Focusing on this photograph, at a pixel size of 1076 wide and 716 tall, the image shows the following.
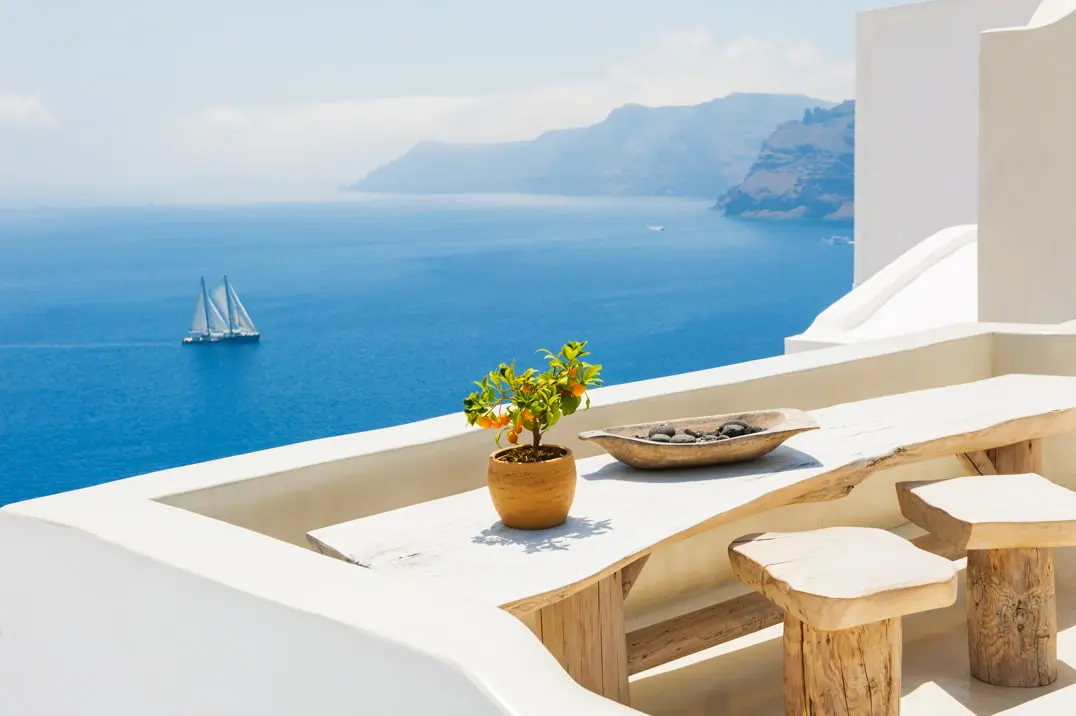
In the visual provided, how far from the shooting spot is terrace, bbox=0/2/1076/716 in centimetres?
127

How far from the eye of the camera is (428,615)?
4.14 ft

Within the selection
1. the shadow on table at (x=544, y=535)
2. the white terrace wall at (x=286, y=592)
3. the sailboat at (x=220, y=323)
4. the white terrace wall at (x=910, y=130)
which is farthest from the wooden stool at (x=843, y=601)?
the sailboat at (x=220, y=323)

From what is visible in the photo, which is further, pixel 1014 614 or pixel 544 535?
pixel 1014 614

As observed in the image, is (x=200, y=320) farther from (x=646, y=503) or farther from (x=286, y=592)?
(x=286, y=592)

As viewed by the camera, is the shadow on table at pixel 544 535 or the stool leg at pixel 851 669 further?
the stool leg at pixel 851 669

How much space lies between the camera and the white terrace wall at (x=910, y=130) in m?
13.5

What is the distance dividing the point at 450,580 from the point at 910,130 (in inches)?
516

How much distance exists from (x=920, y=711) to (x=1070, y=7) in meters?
3.29

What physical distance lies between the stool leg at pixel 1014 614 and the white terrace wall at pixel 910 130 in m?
11.4

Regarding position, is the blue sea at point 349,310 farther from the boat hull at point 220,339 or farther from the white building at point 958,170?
the white building at point 958,170

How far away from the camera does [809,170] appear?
66312 millimetres

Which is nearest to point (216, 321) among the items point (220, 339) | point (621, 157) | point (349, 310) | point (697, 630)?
point (220, 339)

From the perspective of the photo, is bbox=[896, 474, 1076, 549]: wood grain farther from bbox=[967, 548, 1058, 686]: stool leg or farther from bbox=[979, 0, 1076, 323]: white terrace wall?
bbox=[979, 0, 1076, 323]: white terrace wall

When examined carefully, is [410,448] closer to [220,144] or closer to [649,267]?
[649,267]
